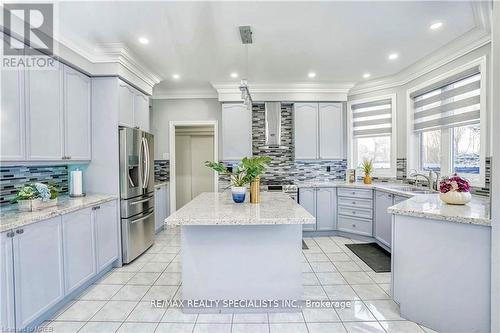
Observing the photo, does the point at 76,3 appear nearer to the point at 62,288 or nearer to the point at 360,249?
the point at 62,288

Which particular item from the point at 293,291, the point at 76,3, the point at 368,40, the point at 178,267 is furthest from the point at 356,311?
the point at 76,3

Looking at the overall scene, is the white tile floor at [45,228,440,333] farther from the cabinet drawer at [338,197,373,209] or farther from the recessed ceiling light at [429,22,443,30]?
the recessed ceiling light at [429,22,443,30]

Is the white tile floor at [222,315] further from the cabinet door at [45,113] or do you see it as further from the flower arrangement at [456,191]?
the cabinet door at [45,113]

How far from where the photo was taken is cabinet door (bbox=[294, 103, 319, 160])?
461 cm

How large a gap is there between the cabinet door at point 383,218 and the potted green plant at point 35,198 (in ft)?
12.9

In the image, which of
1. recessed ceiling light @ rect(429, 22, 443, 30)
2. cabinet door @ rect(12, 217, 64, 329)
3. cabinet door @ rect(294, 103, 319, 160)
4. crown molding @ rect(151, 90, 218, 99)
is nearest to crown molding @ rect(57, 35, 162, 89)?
crown molding @ rect(151, 90, 218, 99)

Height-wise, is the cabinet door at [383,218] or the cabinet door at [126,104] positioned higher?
the cabinet door at [126,104]

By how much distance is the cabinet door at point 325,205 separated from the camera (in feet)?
14.2

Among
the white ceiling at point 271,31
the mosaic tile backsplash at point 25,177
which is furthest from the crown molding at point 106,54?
Answer: the mosaic tile backsplash at point 25,177

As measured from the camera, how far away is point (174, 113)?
5043 millimetres

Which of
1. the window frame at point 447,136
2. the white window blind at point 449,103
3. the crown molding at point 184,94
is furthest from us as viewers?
the crown molding at point 184,94

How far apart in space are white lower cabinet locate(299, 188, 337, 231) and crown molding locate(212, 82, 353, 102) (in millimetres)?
1698

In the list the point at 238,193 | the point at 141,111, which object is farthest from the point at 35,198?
the point at 141,111

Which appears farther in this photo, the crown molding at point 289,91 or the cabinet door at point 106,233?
the crown molding at point 289,91
